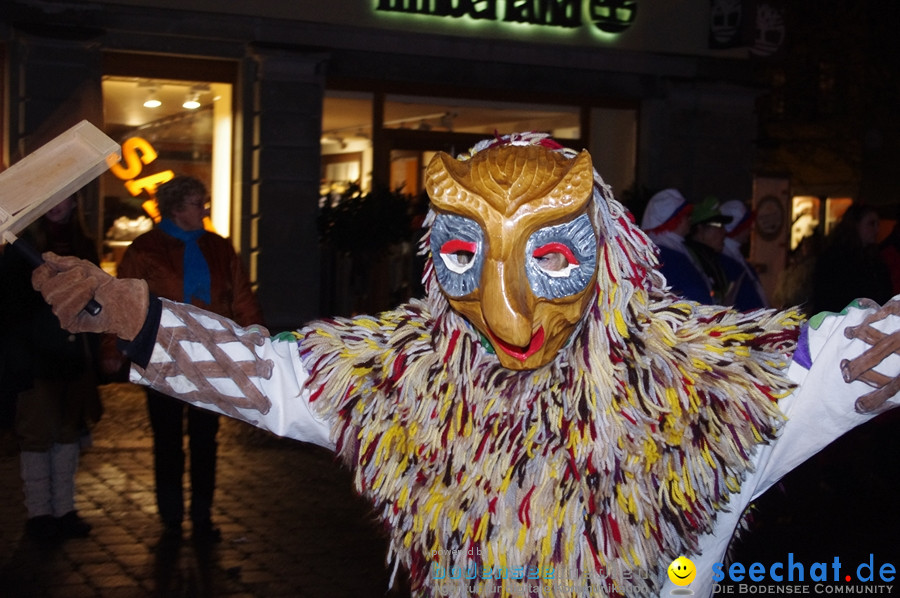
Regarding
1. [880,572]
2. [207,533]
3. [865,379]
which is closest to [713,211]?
[880,572]

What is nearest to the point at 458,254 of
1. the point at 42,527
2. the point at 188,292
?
the point at 188,292

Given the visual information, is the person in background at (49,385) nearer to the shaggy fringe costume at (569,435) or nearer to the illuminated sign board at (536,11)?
the shaggy fringe costume at (569,435)

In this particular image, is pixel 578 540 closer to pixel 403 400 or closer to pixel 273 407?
pixel 403 400

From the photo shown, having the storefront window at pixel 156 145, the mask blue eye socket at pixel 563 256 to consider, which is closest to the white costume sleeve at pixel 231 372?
the mask blue eye socket at pixel 563 256

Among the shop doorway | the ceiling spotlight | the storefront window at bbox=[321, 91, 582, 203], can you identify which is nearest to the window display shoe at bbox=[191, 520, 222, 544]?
the shop doorway

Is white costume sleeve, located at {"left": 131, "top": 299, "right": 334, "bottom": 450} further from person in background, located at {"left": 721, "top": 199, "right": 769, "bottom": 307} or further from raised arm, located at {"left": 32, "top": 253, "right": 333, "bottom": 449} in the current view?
person in background, located at {"left": 721, "top": 199, "right": 769, "bottom": 307}

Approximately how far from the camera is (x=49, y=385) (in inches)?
204

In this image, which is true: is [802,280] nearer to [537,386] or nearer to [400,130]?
[537,386]

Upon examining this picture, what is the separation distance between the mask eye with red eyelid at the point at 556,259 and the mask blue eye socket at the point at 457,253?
0.11 metres

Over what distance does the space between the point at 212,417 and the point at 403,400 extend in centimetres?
342

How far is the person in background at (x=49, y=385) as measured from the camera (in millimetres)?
4957

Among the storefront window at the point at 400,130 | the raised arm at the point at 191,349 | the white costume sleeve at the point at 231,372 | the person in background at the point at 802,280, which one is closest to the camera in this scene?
the raised arm at the point at 191,349

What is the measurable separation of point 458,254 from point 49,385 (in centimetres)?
364

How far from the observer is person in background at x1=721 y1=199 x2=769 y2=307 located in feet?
21.0
